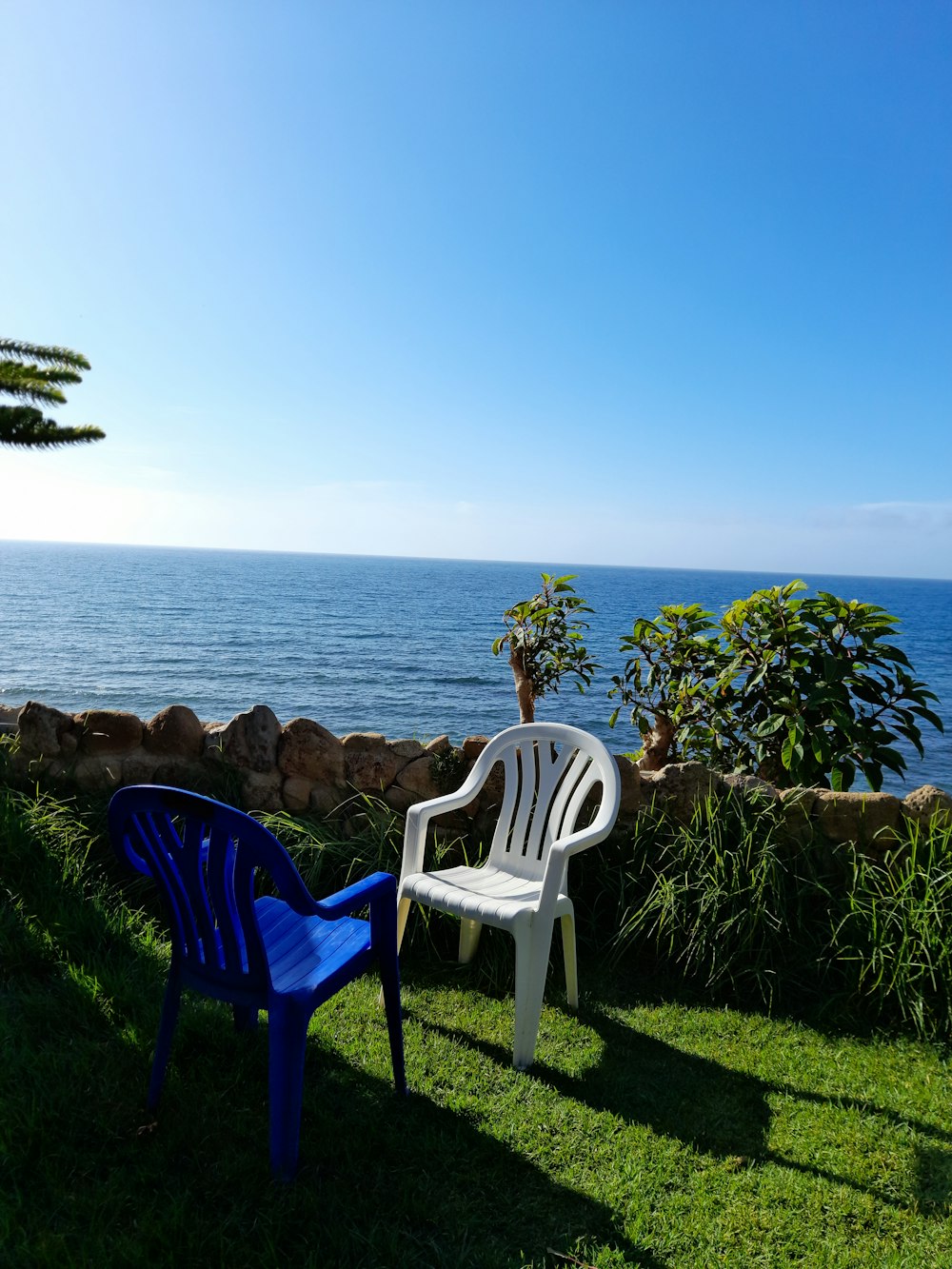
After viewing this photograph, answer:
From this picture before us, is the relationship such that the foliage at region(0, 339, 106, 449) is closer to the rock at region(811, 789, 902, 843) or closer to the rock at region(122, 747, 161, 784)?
the rock at region(122, 747, 161, 784)

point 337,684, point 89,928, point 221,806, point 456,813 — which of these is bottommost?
point 337,684

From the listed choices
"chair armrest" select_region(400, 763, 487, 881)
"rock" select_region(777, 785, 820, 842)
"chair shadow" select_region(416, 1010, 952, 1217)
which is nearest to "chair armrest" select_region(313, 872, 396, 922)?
"chair armrest" select_region(400, 763, 487, 881)

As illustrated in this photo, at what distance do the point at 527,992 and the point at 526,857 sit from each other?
71 cm

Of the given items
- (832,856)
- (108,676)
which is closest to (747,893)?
(832,856)

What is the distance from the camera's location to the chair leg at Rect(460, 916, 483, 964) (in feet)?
10.5

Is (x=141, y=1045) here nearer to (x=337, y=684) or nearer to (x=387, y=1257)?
(x=387, y=1257)

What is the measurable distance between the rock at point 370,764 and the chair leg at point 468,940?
80cm

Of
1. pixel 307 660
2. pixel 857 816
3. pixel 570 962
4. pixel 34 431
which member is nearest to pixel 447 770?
pixel 570 962

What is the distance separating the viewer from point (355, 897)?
209 cm

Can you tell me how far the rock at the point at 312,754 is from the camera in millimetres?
3779

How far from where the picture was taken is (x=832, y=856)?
3.28m

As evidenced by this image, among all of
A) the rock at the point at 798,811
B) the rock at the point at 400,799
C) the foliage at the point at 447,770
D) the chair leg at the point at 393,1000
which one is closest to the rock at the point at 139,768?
the rock at the point at 400,799

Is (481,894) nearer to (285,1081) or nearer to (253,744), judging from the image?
(285,1081)

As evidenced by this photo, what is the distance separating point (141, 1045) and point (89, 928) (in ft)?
2.45
